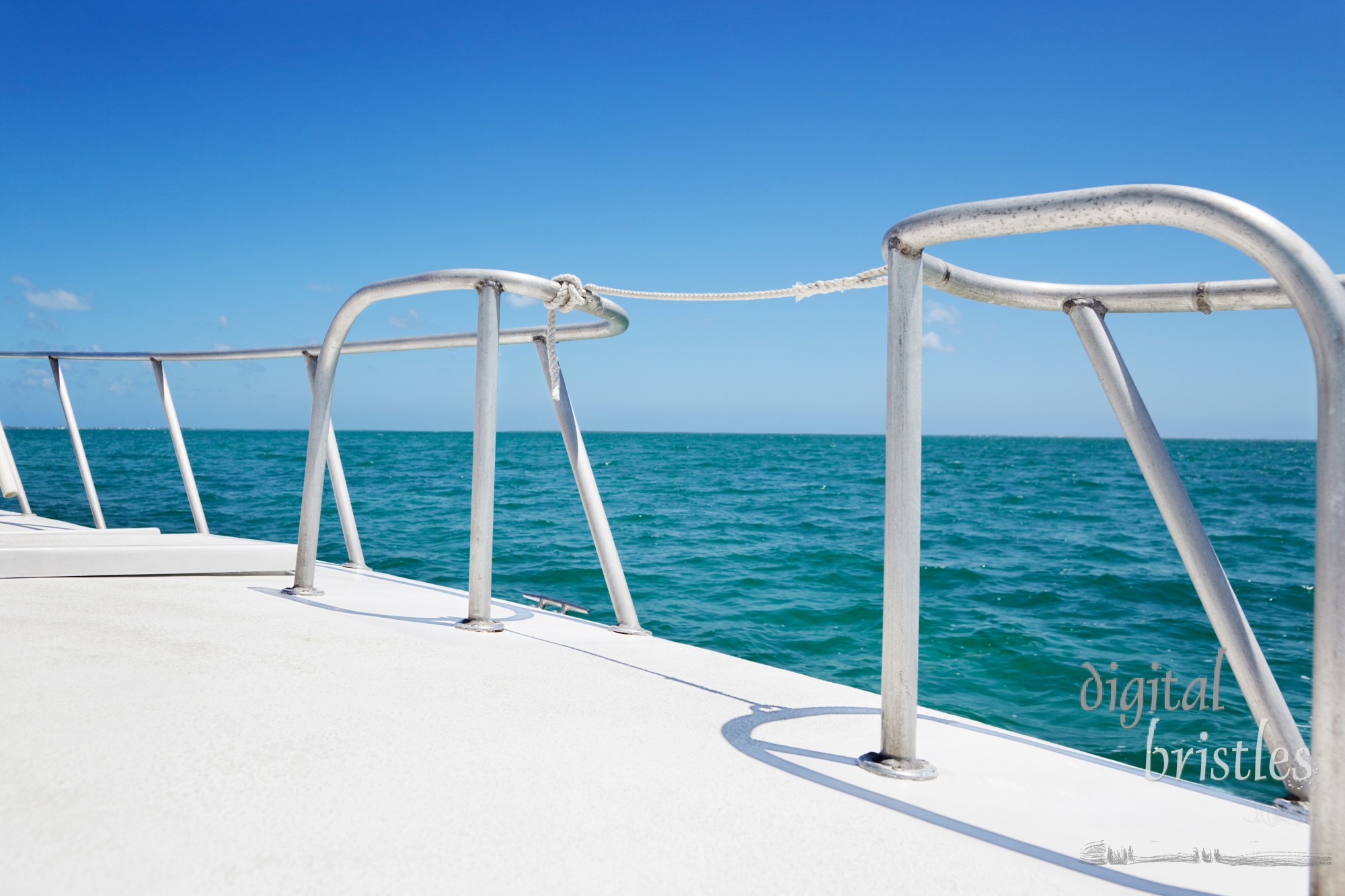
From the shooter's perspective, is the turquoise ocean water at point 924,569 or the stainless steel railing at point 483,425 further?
the turquoise ocean water at point 924,569

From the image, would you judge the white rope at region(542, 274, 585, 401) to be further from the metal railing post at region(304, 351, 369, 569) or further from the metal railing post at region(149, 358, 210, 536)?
the metal railing post at region(149, 358, 210, 536)

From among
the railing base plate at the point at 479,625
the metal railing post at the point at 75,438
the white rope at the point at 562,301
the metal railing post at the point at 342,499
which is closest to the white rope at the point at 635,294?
the white rope at the point at 562,301

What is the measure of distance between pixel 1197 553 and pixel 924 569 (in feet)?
27.6

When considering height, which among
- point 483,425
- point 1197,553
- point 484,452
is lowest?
point 1197,553

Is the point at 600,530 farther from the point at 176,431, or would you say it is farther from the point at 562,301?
the point at 176,431

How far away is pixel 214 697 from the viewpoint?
6.51 ft

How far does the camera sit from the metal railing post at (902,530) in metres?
1.70

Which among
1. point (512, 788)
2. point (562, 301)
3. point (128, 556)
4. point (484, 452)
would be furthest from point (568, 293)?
point (128, 556)

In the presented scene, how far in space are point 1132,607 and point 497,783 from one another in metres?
8.31

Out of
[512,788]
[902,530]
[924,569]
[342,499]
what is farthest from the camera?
[924,569]

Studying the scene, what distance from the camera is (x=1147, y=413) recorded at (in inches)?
76.1

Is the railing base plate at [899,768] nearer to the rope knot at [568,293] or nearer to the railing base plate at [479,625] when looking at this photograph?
the railing base plate at [479,625]

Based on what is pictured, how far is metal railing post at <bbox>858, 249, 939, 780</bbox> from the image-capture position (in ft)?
5.58

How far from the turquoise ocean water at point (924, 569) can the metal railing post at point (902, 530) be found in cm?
295
